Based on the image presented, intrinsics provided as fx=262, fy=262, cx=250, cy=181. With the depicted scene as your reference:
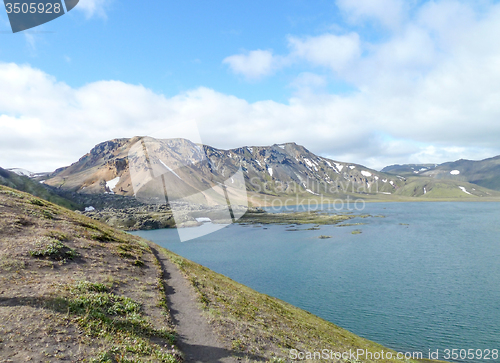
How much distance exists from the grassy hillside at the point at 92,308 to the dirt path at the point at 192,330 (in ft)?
2.30

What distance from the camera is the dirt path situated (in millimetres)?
14645

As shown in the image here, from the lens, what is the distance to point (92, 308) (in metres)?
14.8

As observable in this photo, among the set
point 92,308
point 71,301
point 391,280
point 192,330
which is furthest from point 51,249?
point 391,280

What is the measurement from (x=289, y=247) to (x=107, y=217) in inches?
5689

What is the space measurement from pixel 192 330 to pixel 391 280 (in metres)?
54.1

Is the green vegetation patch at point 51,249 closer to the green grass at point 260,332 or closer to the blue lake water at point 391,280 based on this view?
the green grass at point 260,332

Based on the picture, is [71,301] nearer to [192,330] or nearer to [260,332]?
[192,330]

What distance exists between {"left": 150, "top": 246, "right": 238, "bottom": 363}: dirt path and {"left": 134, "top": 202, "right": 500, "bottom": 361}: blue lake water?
28579mm

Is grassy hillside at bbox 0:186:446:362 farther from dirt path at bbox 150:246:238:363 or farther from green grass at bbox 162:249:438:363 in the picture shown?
dirt path at bbox 150:246:238:363

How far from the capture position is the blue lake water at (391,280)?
37.5m

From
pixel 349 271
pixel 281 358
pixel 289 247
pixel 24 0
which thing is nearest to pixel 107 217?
pixel 289 247

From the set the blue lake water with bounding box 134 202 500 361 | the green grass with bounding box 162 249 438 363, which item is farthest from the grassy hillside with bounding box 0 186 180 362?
the blue lake water with bounding box 134 202 500 361

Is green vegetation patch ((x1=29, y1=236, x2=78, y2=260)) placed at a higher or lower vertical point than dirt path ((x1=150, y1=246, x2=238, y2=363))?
higher

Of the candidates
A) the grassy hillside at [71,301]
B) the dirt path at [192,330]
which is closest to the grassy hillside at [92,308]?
the grassy hillside at [71,301]
